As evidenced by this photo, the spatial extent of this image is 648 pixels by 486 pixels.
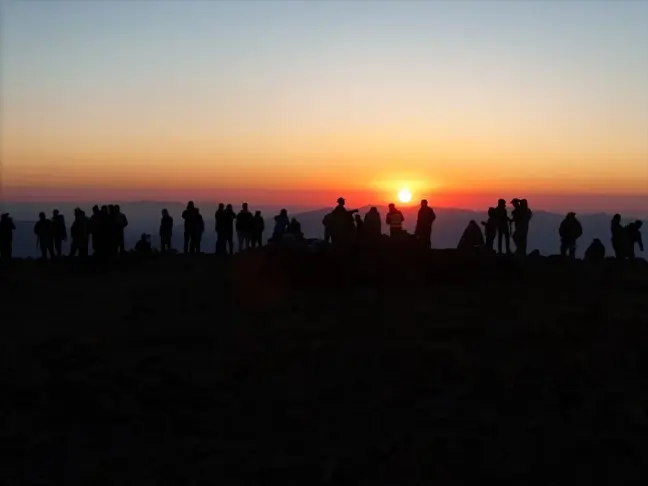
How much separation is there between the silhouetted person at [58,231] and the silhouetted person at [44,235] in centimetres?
11

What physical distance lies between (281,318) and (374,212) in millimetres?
7949

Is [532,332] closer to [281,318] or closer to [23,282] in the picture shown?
[281,318]

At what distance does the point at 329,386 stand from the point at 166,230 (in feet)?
55.2

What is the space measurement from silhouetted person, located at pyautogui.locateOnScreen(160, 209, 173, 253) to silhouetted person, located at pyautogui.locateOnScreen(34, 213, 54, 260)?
3189 millimetres

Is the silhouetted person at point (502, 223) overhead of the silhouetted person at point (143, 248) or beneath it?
overhead

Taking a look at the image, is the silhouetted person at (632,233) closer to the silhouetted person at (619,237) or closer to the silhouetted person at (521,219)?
the silhouetted person at (619,237)

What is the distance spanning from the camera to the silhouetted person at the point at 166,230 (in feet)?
90.7

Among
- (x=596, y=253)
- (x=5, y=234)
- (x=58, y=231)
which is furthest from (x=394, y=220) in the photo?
(x=5, y=234)

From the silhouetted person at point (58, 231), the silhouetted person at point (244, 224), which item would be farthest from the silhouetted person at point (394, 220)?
the silhouetted person at point (58, 231)

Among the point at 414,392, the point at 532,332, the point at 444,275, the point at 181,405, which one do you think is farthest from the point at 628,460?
the point at 444,275

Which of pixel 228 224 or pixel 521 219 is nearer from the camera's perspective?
pixel 521 219

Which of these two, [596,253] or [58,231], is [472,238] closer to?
[596,253]

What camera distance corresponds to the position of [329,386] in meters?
12.2

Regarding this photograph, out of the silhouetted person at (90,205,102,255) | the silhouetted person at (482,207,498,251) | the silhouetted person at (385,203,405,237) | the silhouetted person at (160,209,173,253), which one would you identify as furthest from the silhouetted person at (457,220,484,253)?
the silhouetted person at (90,205,102,255)
